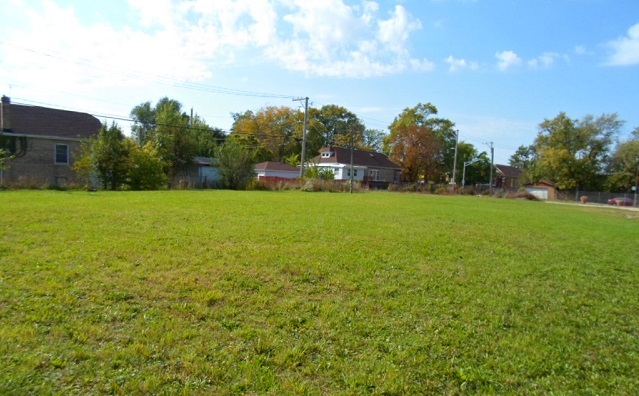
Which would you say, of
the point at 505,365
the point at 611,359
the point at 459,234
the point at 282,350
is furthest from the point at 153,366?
the point at 459,234

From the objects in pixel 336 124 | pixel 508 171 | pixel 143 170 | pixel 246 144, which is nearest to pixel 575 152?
pixel 508 171

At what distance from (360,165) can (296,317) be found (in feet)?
166

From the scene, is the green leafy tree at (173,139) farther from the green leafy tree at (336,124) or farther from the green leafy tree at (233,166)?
the green leafy tree at (336,124)

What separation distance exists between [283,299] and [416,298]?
1.78 m

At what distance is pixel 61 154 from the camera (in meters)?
28.3

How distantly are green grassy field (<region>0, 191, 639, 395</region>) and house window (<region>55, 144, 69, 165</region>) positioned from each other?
78.4 ft

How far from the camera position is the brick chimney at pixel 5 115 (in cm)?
2619

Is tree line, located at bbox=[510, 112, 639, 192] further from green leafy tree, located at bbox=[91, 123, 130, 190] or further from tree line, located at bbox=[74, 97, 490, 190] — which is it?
green leafy tree, located at bbox=[91, 123, 130, 190]

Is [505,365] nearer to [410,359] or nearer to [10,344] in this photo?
[410,359]

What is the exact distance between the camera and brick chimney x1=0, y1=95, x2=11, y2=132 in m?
26.2

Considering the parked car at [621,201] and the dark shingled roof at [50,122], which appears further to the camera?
the parked car at [621,201]

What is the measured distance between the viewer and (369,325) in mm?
4141

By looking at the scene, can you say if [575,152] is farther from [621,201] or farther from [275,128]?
[275,128]

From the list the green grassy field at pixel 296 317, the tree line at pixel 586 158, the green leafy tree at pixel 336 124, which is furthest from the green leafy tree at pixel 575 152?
the green grassy field at pixel 296 317
